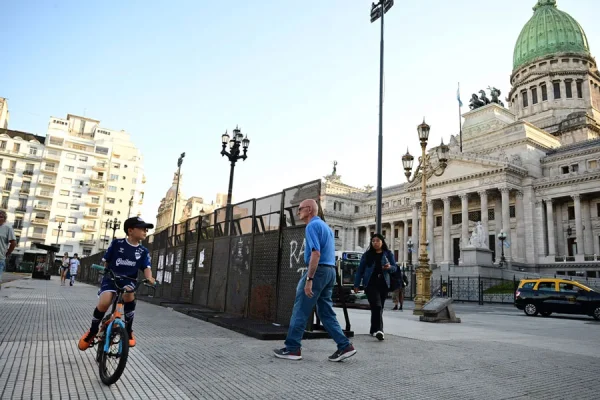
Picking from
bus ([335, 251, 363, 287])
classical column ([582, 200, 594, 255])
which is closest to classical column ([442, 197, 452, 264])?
classical column ([582, 200, 594, 255])

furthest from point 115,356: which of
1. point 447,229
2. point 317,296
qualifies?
point 447,229

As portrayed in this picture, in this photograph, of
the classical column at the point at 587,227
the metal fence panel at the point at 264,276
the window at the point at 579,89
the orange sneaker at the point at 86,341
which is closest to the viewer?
the orange sneaker at the point at 86,341

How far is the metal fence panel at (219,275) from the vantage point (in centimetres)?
996

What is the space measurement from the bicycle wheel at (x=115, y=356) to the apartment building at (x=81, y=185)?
65482 millimetres

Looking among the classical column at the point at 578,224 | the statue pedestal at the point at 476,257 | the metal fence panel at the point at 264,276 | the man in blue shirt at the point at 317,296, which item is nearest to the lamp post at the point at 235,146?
the metal fence panel at the point at 264,276

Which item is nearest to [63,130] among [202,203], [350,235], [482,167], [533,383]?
[202,203]

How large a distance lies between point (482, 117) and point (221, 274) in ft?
191

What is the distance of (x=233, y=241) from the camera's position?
9805 mm

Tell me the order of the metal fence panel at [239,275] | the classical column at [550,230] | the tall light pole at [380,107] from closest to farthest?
the metal fence panel at [239,275], the tall light pole at [380,107], the classical column at [550,230]

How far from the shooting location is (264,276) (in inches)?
314

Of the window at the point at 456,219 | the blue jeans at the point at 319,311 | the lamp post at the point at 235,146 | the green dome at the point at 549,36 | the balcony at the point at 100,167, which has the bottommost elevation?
the blue jeans at the point at 319,311

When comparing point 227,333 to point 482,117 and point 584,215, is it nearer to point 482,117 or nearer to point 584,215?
point 584,215

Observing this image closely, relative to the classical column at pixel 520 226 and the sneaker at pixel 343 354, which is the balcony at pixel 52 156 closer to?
the classical column at pixel 520 226

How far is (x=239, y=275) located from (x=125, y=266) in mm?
4900
